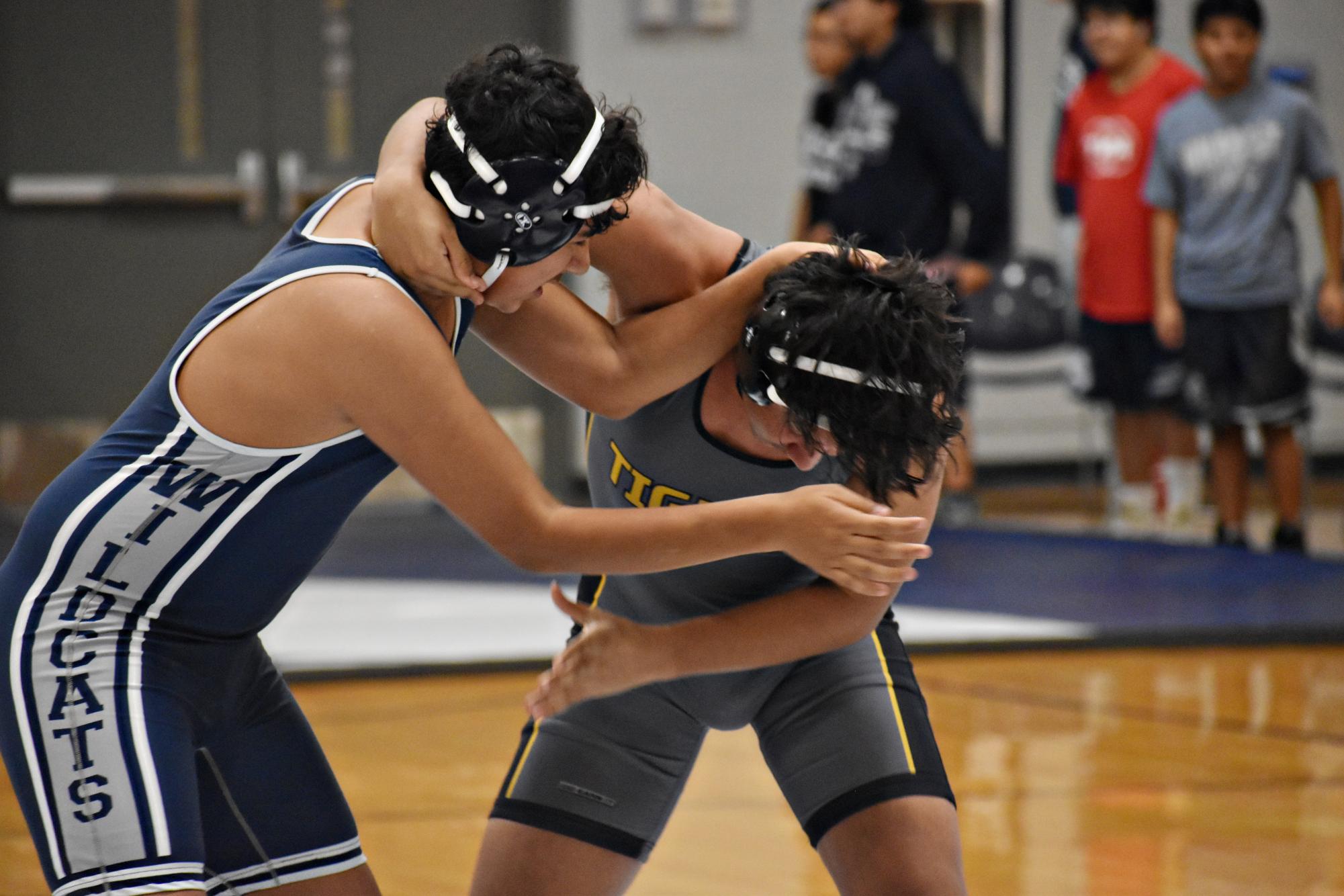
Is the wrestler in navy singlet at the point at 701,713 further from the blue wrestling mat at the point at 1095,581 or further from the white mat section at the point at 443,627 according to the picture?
the blue wrestling mat at the point at 1095,581

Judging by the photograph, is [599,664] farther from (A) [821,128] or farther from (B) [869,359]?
(A) [821,128]

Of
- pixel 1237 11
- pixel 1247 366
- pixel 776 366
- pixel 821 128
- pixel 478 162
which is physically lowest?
pixel 1247 366

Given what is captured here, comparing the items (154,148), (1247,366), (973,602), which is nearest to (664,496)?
(973,602)

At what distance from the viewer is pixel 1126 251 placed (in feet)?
21.1

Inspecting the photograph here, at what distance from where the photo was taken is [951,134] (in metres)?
6.14

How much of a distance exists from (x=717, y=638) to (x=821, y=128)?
483 cm

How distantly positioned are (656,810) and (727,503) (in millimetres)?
628

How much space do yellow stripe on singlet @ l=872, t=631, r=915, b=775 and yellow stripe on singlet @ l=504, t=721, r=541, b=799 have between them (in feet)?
1.59

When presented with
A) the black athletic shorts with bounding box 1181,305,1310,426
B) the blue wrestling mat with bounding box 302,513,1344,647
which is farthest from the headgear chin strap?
the black athletic shorts with bounding box 1181,305,1310,426

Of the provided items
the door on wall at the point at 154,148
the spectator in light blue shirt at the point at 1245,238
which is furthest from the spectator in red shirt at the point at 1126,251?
the door on wall at the point at 154,148

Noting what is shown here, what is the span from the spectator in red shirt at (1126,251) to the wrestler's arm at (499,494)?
494 centimetres

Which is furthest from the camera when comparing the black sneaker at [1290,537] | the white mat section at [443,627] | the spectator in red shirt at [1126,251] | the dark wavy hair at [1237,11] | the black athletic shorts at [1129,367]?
the black athletic shorts at [1129,367]

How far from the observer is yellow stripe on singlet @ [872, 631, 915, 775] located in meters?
2.15

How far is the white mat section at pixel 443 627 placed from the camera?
467 cm
